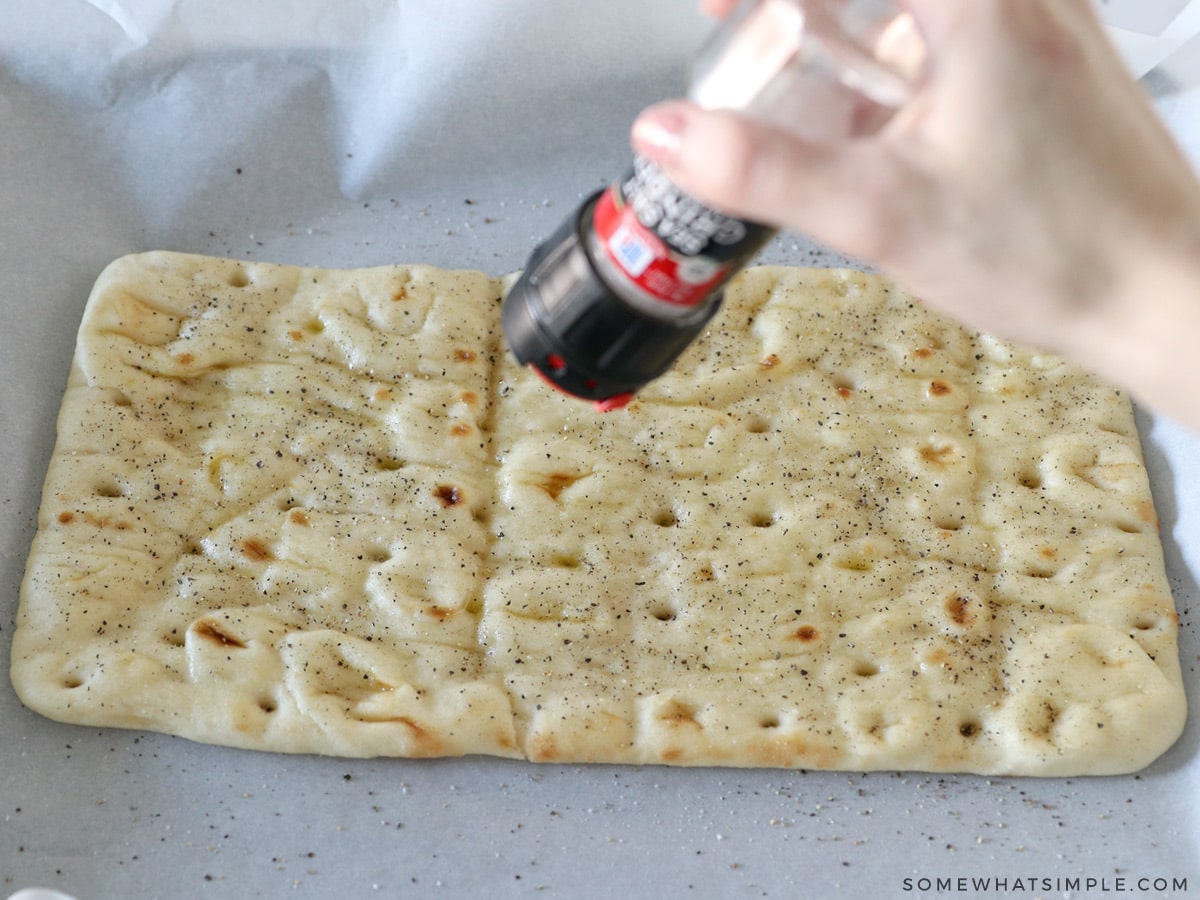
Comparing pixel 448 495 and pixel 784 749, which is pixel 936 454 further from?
pixel 448 495

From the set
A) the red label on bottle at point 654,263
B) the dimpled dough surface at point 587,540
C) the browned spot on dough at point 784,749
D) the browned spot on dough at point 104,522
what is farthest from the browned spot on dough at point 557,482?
the red label on bottle at point 654,263

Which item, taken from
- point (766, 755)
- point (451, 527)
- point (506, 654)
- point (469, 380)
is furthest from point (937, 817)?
point (469, 380)

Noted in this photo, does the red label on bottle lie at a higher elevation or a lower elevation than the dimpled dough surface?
higher

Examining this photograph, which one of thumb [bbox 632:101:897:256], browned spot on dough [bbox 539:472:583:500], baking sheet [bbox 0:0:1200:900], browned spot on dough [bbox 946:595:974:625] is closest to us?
thumb [bbox 632:101:897:256]

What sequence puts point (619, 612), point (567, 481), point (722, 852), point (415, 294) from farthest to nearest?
1. point (415, 294)
2. point (567, 481)
3. point (619, 612)
4. point (722, 852)

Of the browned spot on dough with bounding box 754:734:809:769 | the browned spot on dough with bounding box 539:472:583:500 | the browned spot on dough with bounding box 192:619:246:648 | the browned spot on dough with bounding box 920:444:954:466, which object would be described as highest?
the browned spot on dough with bounding box 920:444:954:466

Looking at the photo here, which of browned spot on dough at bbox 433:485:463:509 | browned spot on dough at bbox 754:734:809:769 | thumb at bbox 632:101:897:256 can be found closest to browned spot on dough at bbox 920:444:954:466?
browned spot on dough at bbox 754:734:809:769

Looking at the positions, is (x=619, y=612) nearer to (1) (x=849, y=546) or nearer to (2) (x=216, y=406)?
(1) (x=849, y=546)

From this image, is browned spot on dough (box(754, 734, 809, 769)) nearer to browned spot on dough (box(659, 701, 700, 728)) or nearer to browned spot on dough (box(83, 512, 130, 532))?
browned spot on dough (box(659, 701, 700, 728))
